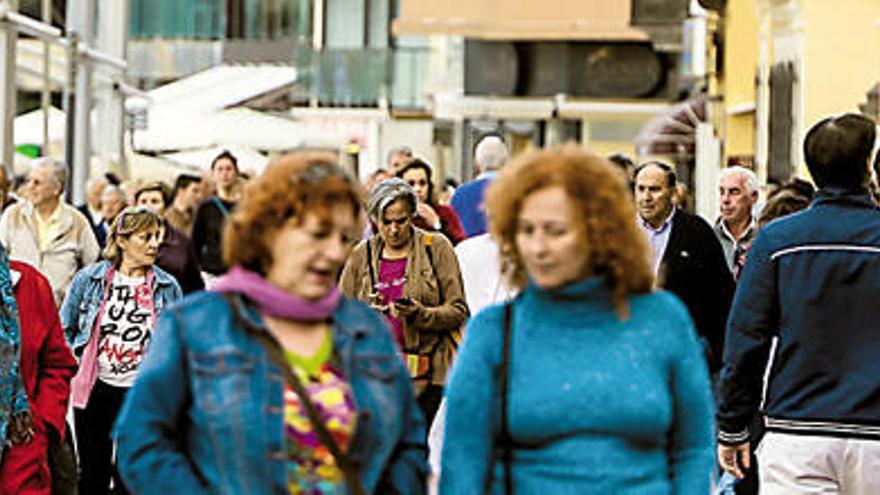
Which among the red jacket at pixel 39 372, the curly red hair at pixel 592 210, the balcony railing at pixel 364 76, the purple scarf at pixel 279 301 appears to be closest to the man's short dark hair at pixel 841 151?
the curly red hair at pixel 592 210

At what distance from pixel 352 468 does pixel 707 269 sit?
21.2 feet

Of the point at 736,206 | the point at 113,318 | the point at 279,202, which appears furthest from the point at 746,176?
the point at 279,202

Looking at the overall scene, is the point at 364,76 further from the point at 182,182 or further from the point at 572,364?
the point at 572,364

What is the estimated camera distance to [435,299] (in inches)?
444

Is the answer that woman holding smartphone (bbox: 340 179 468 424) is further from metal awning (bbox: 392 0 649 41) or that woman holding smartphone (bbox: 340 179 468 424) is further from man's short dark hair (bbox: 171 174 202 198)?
metal awning (bbox: 392 0 649 41)

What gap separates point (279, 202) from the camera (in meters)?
5.30

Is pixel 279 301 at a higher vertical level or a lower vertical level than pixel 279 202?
lower

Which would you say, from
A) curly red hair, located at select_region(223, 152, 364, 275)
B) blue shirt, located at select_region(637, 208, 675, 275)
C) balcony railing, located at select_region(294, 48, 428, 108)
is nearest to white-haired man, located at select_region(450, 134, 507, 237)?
blue shirt, located at select_region(637, 208, 675, 275)

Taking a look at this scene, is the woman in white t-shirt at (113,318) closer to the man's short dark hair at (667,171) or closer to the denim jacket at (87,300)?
the denim jacket at (87,300)

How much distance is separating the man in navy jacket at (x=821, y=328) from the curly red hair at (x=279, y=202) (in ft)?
9.84

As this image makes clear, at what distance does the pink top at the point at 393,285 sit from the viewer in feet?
37.1

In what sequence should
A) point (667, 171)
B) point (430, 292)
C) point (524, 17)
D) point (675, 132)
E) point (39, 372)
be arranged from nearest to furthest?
point (39, 372)
point (430, 292)
point (667, 171)
point (675, 132)
point (524, 17)

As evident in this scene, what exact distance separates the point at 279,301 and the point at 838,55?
17907mm

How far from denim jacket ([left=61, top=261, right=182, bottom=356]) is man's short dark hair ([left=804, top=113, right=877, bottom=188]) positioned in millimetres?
4447
